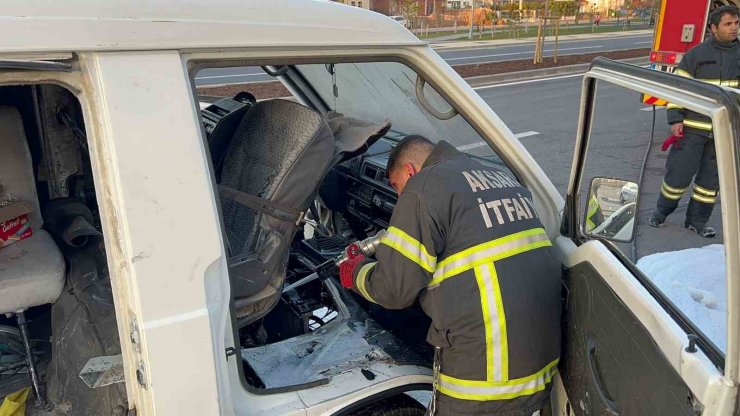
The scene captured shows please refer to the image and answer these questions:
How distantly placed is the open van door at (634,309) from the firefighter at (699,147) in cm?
223

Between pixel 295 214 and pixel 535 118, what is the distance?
8338 mm

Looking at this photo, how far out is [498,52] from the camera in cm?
2050

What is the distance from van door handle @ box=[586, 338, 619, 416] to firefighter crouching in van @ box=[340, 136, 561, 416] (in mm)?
162

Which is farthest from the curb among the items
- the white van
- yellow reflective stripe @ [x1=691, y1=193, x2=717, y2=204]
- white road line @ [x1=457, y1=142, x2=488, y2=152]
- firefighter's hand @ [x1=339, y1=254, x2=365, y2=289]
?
firefighter's hand @ [x1=339, y1=254, x2=365, y2=289]

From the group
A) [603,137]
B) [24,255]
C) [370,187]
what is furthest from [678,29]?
[24,255]

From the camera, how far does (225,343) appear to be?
5.19 feet

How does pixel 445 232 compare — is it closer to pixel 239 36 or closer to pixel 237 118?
pixel 239 36

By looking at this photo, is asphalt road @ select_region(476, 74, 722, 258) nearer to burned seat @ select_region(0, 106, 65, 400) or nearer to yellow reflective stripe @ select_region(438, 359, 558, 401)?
yellow reflective stripe @ select_region(438, 359, 558, 401)

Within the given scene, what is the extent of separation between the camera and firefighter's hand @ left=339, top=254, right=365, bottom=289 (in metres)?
2.05

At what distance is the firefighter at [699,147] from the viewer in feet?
15.2

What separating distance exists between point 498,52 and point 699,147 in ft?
55.2

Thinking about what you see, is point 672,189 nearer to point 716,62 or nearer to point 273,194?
point 716,62

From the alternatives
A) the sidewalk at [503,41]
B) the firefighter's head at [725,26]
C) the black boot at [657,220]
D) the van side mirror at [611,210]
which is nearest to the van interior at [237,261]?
the van side mirror at [611,210]

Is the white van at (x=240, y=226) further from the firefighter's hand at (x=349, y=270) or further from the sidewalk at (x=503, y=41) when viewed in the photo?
the sidewalk at (x=503, y=41)
